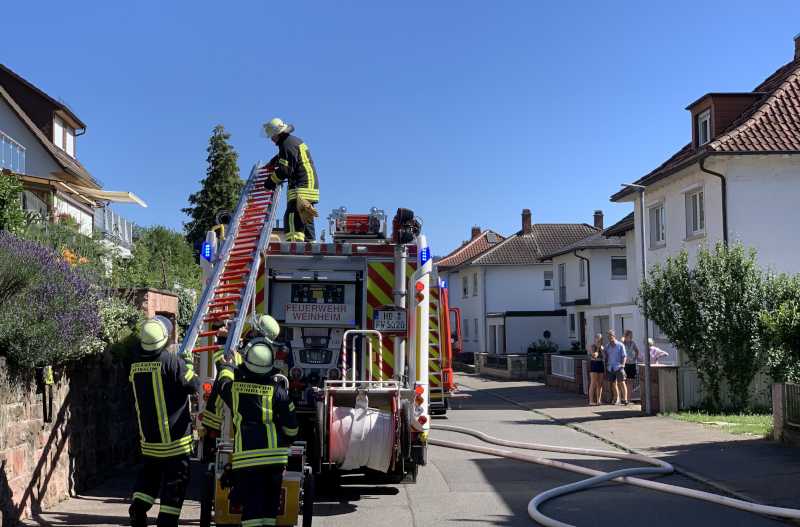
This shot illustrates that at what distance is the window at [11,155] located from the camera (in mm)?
29394

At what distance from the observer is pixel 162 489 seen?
757cm

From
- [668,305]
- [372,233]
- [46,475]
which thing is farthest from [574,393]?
[46,475]

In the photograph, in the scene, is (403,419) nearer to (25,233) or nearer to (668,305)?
(25,233)

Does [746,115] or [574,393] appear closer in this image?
[746,115]

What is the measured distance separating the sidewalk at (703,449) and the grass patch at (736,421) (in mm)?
272

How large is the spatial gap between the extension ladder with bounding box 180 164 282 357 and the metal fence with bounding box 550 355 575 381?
16728 millimetres

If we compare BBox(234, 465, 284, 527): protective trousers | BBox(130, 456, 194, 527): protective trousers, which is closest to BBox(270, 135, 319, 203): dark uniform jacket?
BBox(130, 456, 194, 527): protective trousers

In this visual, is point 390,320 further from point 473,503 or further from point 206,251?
point 206,251

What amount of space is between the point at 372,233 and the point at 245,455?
16.6ft

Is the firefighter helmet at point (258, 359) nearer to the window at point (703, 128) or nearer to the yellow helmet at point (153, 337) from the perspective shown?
the yellow helmet at point (153, 337)

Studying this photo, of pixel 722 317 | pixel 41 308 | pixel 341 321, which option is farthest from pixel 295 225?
pixel 722 317

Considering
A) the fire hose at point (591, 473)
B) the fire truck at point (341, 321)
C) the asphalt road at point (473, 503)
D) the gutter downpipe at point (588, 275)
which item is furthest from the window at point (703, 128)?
the gutter downpipe at point (588, 275)

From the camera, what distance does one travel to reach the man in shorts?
2116cm

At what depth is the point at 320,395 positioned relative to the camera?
9312 millimetres
